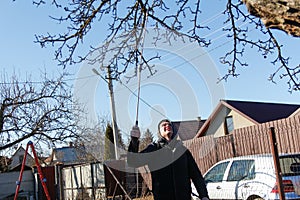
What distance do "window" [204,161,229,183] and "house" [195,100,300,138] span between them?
14089 millimetres

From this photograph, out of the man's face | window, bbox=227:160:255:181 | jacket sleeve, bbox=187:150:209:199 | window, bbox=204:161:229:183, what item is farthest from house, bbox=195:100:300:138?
the man's face

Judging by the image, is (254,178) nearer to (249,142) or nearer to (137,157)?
(249,142)

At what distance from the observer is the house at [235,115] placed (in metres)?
23.7

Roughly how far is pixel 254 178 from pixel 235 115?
55.2ft

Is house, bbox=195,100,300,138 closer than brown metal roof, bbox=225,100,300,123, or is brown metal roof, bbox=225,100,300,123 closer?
house, bbox=195,100,300,138

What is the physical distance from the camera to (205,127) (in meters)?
25.2

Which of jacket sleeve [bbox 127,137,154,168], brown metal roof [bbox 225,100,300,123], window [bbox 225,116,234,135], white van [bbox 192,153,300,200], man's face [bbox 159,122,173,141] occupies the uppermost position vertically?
brown metal roof [bbox 225,100,300,123]

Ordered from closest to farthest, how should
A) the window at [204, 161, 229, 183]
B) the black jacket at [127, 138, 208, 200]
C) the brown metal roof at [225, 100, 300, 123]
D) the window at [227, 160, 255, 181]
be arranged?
the black jacket at [127, 138, 208, 200] → the window at [227, 160, 255, 181] → the window at [204, 161, 229, 183] → the brown metal roof at [225, 100, 300, 123]

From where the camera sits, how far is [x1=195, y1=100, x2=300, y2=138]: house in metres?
23.7

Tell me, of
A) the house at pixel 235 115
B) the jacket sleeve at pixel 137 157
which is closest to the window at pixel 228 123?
the house at pixel 235 115

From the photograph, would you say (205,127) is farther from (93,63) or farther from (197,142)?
(93,63)

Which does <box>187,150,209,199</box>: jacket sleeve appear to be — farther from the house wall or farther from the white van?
the house wall

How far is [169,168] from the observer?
399 cm

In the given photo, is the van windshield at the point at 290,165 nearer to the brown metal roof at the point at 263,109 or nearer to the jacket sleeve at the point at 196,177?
the jacket sleeve at the point at 196,177
